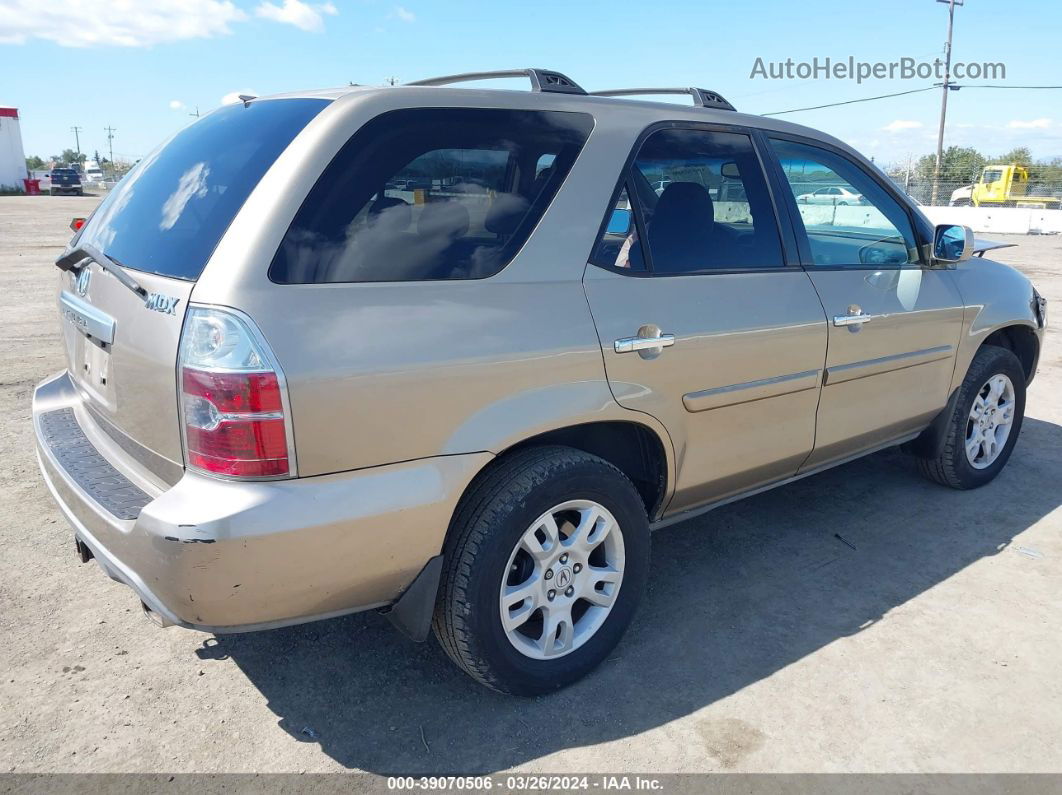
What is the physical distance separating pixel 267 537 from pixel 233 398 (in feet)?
1.15

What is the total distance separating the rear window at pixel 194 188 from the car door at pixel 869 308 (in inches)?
79.4

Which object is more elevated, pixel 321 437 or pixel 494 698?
pixel 321 437

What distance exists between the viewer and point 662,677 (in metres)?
2.77

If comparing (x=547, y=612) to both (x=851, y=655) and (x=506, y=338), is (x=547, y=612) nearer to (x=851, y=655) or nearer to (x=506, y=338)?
(x=506, y=338)

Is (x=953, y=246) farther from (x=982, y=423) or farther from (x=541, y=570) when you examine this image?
(x=541, y=570)

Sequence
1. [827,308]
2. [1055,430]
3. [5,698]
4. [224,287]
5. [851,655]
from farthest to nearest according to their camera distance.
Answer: [1055,430], [827,308], [851,655], [5,698], [224,287]

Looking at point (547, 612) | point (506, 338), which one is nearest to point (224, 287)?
point (506, 338)

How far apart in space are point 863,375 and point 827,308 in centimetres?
42

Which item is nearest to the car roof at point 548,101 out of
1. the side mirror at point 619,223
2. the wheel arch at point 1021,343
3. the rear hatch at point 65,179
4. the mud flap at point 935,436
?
the side mirror at point 619,223

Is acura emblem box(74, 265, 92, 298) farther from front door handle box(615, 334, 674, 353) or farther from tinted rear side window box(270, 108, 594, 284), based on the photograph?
front door handle box(615, 334, 674, 353)

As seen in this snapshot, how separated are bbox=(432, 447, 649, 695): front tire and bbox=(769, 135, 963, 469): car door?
3.96 ft

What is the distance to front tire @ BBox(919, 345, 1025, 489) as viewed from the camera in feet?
13.8

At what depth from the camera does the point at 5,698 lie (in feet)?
8.43

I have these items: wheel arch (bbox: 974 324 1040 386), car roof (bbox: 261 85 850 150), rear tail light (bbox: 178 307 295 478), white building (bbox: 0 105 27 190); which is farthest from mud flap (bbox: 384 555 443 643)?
white building (bbox: 0 105 27 190)
